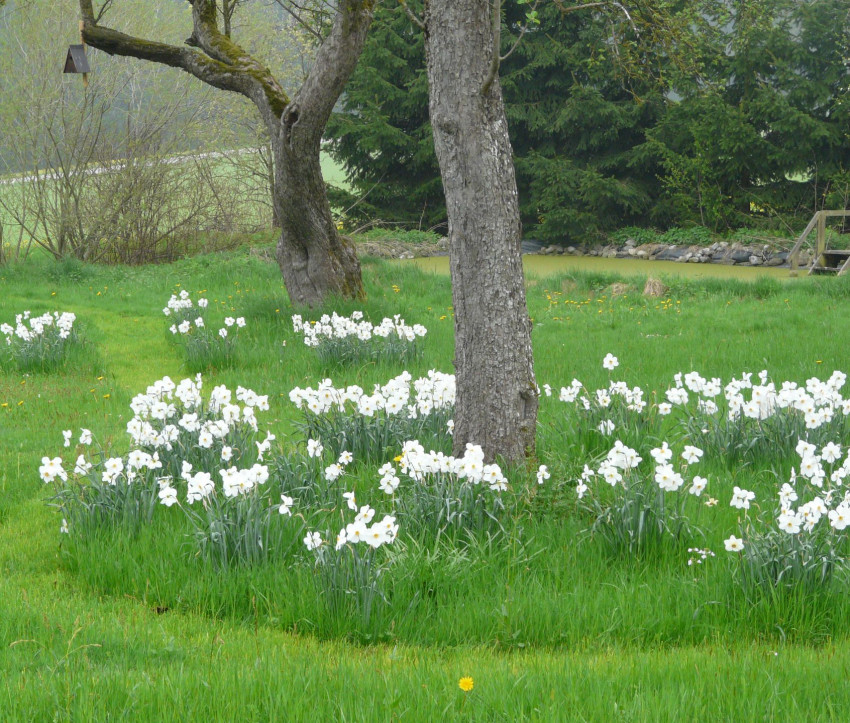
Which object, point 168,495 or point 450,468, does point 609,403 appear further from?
point 168,495

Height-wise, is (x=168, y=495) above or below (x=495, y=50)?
below

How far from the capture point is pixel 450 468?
13.7 feet

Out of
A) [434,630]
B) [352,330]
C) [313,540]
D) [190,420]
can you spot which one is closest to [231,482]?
[313,540]

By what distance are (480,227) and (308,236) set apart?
246 inches

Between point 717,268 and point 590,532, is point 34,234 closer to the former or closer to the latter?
point 717,268

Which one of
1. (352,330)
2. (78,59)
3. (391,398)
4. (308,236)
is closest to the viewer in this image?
(391,398)

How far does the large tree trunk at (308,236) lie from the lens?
10141mm

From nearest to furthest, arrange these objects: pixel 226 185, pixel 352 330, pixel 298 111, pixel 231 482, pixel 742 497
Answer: pixel 742 497
pixel 231 482
pixel 352 330
pixel 298 111
pixel 226 185

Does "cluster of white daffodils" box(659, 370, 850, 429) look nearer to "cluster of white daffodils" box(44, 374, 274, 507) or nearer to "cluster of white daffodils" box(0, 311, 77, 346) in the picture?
"cluster of white daffodils" box(44, 374, 274, 507)

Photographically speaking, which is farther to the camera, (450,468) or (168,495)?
(168,495)

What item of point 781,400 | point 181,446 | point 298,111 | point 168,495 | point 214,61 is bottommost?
point 168,495

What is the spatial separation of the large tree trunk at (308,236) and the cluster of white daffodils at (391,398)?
520cm

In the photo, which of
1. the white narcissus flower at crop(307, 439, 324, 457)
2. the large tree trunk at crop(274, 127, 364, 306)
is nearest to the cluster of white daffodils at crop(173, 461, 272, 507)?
the white narcissus flower at crop(307, 439, 324, 457)

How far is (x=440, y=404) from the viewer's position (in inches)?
220
